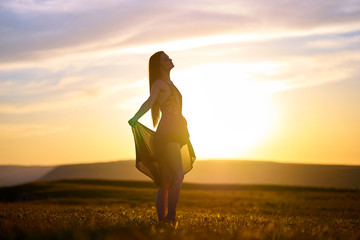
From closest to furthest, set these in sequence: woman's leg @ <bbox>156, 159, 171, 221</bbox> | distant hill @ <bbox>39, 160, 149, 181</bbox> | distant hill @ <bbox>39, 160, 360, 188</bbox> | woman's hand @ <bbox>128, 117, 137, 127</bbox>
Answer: woman's hand @ <bbox>128, 117, 137, 127</bbox>
woman's leg @ <bbox>156, 159, 171, 221</bbox>
distant hill @ <bbox>39, 160, 360, 188</bbox>
distant hill @ <bbox>39, 160, 149, 181</bbox>

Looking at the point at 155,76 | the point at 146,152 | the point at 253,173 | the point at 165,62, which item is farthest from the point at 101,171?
the point at 165,62

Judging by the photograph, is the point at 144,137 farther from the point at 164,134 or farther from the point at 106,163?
the point at 106,163

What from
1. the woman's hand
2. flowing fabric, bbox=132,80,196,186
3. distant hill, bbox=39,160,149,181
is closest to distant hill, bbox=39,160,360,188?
distant hill, bbox=39,160,149,181

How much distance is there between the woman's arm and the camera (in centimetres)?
905

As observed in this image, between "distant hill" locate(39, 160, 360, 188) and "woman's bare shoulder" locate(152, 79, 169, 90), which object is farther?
"distant hill" locate(39, 160, 360, 188)

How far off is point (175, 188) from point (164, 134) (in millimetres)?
1089

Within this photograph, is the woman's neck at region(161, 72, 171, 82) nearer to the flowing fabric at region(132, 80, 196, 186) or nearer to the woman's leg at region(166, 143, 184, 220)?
the flowing fabric at region(132, 80, 196, 186)

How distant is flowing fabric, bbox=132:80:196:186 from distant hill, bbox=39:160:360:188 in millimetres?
87425

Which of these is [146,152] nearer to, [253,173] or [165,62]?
[165,62]

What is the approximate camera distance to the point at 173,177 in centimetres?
912

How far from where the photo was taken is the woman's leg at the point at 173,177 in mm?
9062

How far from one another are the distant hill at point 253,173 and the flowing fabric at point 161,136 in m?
87.4

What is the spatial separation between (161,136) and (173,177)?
0.85 meters

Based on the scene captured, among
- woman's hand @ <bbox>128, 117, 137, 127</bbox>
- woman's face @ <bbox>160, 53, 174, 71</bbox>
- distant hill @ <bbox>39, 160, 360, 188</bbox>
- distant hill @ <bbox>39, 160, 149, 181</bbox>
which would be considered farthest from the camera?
distant hill @ <bbox>39, 160, 149, 181</bbox>
